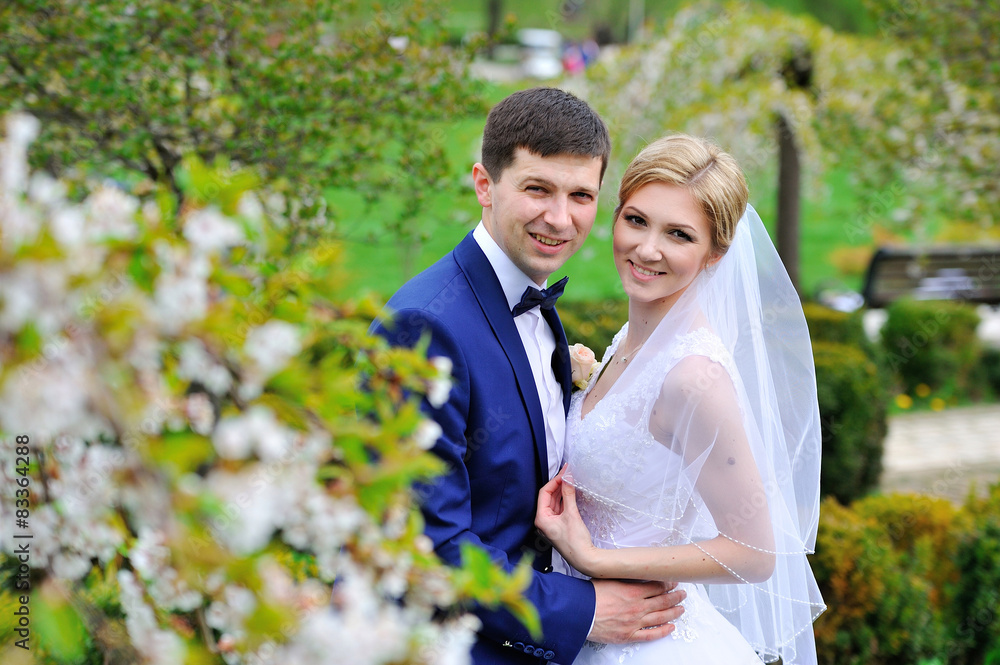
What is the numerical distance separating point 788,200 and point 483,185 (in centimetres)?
947

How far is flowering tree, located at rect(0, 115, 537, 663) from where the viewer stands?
33.4 inches

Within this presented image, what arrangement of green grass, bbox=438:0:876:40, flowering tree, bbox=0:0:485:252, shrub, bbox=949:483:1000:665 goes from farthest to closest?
green grass, bbox=438:0:876:40 < flowering tree, bbox=0:0:485:252 < shrub, bbox=949:483:1000:665

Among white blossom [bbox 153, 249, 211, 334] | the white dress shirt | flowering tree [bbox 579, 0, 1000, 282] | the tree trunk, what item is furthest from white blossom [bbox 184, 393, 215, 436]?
the tree trunk

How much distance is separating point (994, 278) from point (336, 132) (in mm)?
12716

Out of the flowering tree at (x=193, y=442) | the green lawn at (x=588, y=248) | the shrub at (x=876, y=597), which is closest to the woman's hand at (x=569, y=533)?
the flowering tree at (x=193, y=442)

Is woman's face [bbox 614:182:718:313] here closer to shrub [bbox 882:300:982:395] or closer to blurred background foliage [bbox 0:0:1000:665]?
blurred background foliage [bbox 0:0:1000:665]

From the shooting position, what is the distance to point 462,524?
2.04m

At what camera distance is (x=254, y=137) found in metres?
4.26

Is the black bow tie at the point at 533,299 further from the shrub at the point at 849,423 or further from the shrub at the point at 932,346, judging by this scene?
the shrub at the point at 932,346

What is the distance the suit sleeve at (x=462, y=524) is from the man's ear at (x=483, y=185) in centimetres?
56

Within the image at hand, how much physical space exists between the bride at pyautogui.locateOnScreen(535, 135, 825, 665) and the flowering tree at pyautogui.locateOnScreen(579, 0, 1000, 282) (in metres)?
5.51

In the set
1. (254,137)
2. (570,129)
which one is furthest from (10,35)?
(570,129)

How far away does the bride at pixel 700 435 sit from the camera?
228cm

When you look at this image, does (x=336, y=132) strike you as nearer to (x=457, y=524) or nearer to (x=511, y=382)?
(x=511, y=382)
